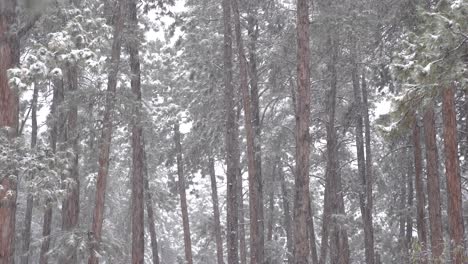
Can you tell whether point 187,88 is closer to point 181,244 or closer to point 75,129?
point 75,129

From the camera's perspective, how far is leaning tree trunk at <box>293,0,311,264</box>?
39.0 ft

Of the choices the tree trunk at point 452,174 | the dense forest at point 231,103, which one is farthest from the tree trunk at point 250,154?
the tree trunk at point 452,174

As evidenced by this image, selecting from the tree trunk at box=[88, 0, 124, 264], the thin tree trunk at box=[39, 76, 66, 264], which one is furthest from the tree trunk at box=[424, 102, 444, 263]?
the thin tree trunk at box=[39, 76, 66, 264]

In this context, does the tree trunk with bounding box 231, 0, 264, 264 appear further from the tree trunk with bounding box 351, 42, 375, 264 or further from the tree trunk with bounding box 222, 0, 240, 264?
the tree trunk with bounding box 351, 42, 375, 264

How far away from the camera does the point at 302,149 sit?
12.1 meters

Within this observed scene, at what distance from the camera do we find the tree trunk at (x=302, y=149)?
11.9 m

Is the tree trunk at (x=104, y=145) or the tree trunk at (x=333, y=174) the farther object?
the tree trunk at (x=333, y=174)

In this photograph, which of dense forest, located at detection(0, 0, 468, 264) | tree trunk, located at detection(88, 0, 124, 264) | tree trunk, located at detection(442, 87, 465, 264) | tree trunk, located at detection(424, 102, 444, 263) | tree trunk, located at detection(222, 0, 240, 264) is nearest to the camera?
dense forest, located at detection(0, 0, 468, 264)

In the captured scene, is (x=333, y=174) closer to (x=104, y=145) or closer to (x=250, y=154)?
(x=250, y=154)

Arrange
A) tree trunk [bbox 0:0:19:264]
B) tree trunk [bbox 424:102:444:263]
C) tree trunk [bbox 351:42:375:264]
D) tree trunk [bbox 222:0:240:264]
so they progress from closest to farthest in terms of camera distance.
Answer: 1. tree trunk [bbox 0:0:19:264]
2. tree trunk [bbox 424:102:444:263]
3. tree trunk [bbox 222:0:240:264]
4. tree trunk [bbox 351:42:375:264]

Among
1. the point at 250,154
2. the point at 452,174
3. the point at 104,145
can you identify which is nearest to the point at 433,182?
the point at 452,174

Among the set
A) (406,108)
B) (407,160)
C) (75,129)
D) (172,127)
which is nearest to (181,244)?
(172,127)

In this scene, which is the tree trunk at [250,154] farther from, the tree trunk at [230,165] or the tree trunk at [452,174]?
the tree trunk at [452,174]

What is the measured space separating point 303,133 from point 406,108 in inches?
138
